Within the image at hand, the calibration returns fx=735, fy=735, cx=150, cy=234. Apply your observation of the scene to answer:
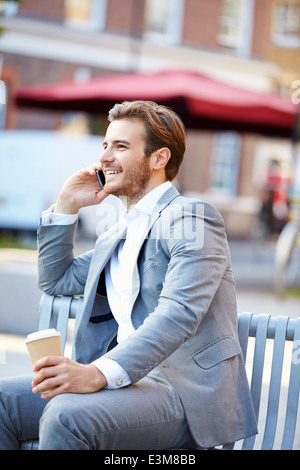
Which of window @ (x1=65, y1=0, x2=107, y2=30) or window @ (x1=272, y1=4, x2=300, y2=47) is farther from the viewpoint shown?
window @ (x1=272, y1=4, x2=300, y2=47)

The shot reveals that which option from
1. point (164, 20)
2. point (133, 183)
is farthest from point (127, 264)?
point (164, 20)

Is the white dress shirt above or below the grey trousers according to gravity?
above

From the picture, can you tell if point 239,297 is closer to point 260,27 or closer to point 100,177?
point 100,177

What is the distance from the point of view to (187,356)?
241 centimetres

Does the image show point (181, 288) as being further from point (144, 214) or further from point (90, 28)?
point (90, 28)

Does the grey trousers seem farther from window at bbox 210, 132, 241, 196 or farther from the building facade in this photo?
window at bbox 210, 132, 241, 196

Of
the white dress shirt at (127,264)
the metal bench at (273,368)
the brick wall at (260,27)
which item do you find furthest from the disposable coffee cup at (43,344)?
the brick wall at (260,27)

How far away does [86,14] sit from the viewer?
18703 mm

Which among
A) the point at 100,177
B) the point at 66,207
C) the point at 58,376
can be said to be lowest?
the point at 58,376

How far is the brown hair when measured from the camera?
2598mm

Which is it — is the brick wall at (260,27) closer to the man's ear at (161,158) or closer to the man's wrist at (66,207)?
the man's wrist at (66,207)

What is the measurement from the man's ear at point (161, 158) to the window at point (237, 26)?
18960 millimetres

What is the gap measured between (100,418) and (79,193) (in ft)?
3.42

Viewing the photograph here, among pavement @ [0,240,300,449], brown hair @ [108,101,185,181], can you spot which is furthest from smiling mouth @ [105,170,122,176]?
pavement @ [0,240,300,449]
